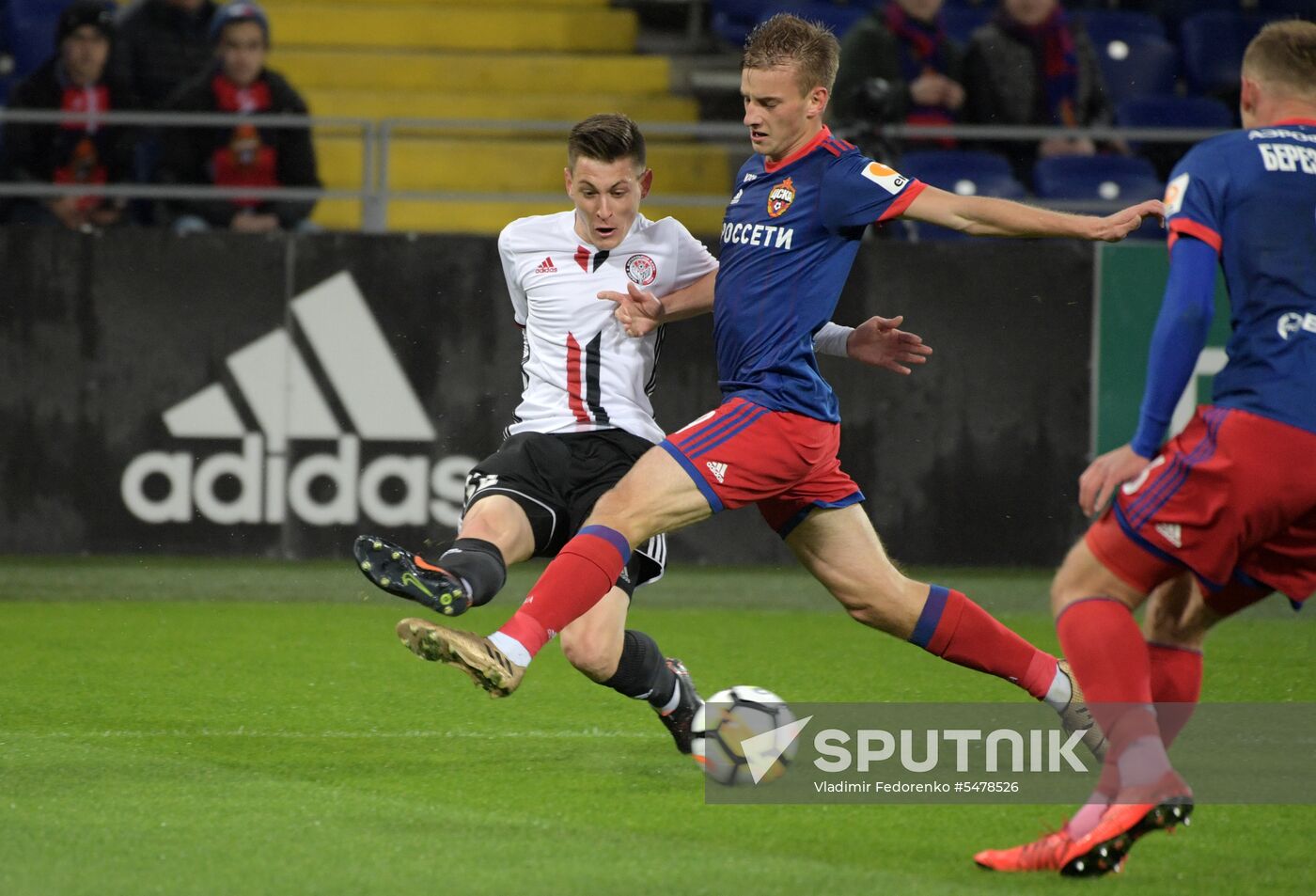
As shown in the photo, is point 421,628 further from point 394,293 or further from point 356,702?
point 394,293

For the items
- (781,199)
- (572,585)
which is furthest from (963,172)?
(572,585)

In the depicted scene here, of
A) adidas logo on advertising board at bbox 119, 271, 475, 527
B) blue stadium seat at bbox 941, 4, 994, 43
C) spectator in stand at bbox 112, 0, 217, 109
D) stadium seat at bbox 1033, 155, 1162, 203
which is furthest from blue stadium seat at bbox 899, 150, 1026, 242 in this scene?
spectator in stand at bbox 112, 0, 217, 109

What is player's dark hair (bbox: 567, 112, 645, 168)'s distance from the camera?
567 centimetres

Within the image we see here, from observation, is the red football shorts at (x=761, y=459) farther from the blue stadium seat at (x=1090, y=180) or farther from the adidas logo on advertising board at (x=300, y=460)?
the blue stadium seat at (x=1090, y=180)

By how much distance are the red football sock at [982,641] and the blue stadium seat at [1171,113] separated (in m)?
8.23

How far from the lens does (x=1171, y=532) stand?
165 inches

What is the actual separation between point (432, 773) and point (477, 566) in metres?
0.67

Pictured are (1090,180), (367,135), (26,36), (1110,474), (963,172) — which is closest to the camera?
(1110,474)

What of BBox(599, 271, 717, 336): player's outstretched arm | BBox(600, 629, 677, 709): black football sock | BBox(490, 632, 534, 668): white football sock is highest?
BBox(599, 271, 717, 336): player's outstretched arm

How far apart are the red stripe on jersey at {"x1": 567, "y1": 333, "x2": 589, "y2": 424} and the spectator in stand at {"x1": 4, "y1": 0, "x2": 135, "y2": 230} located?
5.81 metres

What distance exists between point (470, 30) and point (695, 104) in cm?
183

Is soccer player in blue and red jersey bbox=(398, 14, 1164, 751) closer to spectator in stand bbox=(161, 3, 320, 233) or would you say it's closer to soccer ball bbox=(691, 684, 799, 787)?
soccer ball bbox=(691, 684, 799, 787)

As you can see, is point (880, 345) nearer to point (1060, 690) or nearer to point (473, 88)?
point (1060, 690)

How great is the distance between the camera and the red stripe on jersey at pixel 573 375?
585 cm
